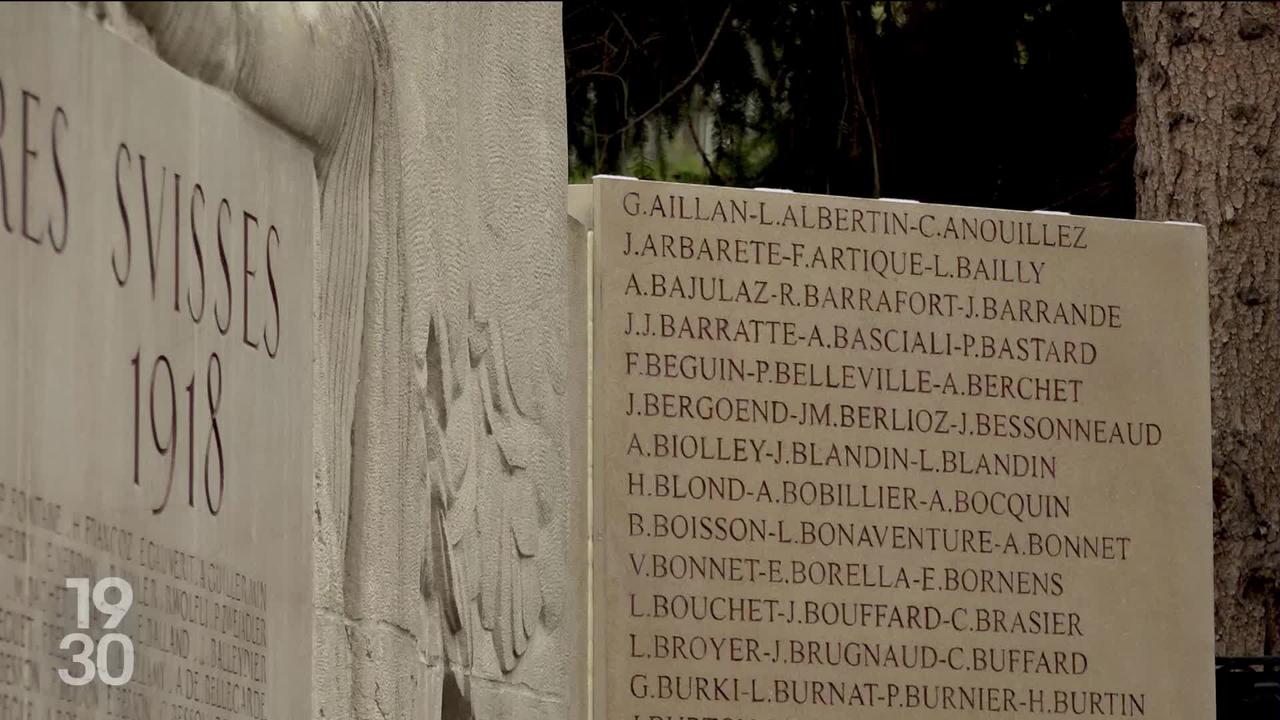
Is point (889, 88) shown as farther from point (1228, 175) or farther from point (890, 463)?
point (890, 463)

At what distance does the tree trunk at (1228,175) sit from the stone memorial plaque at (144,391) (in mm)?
5650

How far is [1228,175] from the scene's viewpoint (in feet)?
29.8

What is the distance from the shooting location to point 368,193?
4.23 m

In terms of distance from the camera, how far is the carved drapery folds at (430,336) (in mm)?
3998

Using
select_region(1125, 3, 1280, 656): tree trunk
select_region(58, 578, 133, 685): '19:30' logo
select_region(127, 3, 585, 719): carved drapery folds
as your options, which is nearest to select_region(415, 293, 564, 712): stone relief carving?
select_region(127, 3, 585, 719): carved drapery folds

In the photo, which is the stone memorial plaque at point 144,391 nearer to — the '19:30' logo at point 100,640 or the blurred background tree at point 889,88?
the '19:30' logo at point 100,640

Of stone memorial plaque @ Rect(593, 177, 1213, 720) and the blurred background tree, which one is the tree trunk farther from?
stone memorial plaque @ Rect(593, 177, 1213, 720)

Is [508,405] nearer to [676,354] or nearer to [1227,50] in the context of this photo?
[676,354]

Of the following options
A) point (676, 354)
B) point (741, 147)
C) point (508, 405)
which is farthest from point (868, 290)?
point (741, 147)

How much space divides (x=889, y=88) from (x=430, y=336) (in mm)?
6754

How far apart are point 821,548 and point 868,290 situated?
736 millimetres

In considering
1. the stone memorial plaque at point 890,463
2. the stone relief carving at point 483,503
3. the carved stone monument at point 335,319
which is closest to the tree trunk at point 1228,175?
the stone memorial plaque at point 890,463

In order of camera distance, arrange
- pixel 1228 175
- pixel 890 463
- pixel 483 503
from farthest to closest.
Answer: pixel 1228 175
pixel 890 463
pixel 483 503

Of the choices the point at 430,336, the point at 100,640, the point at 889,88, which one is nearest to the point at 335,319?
the point at 430,336
